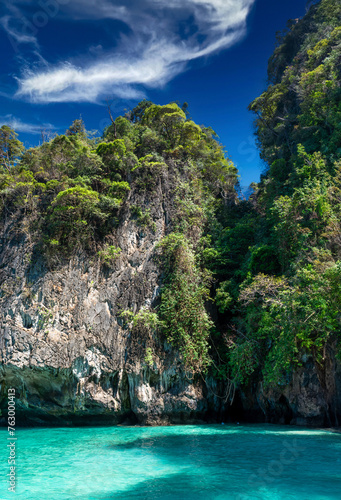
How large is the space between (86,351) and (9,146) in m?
15.2

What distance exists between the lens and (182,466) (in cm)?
701

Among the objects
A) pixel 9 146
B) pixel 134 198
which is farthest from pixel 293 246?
pixel 9 146

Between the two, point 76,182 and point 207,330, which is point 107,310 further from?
point 76,182

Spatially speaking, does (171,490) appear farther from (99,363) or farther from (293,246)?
(293,246)

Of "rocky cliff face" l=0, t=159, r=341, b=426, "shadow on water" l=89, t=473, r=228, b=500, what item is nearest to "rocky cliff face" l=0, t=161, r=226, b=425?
"rocky cliff face" l=0, t=159, r=341, b=426

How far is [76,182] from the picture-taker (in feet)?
55.8

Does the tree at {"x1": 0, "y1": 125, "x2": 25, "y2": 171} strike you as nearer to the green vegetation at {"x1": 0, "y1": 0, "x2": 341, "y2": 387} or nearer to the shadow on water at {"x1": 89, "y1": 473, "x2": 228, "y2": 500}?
the green vegetation at {"x1": 0, "y1": 0, "x2": 341, "y2": 387}

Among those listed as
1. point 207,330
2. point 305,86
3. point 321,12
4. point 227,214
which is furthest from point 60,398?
point 321,12

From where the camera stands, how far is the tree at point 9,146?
21.9m

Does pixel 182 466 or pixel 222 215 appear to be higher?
pixel 222 215

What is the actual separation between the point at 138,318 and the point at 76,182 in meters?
7.49

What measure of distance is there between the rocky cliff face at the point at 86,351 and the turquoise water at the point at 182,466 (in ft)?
8.56

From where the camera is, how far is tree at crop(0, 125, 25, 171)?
21906 mm

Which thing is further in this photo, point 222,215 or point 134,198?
point 222,215
